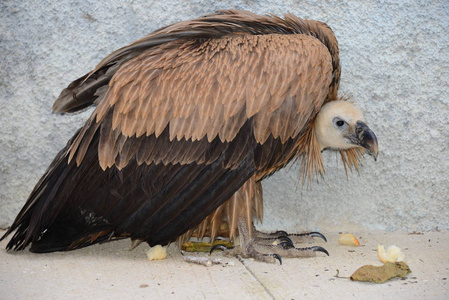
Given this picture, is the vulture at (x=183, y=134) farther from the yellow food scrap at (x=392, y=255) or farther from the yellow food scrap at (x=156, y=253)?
the yellow food scrap at (x=392, y=255)

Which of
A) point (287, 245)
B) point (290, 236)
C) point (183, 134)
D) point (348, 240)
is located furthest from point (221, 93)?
point (348, 240)

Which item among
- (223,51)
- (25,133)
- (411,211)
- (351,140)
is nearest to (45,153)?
(25,133)

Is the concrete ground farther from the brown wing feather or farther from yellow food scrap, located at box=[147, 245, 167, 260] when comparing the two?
the brown wing feather

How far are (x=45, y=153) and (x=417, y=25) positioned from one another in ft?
9.00

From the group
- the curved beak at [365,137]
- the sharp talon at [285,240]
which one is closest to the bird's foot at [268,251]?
the sharp talon at [285,240]

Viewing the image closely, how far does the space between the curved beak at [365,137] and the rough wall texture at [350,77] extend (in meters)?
0.52

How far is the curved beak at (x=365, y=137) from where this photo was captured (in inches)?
139

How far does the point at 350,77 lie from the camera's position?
4094 mm

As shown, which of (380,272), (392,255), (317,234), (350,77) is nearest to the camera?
(380,272)

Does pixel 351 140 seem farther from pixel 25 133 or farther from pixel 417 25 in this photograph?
pixel 25 133

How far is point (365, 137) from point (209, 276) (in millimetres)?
1280

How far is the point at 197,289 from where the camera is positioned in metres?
2.94

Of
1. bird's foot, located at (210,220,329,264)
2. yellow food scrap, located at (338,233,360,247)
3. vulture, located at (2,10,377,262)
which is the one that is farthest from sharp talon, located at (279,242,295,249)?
yellow food scrap, located at (338,233,360,247)

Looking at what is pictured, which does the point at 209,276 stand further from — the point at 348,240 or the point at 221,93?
the point at 348,240
